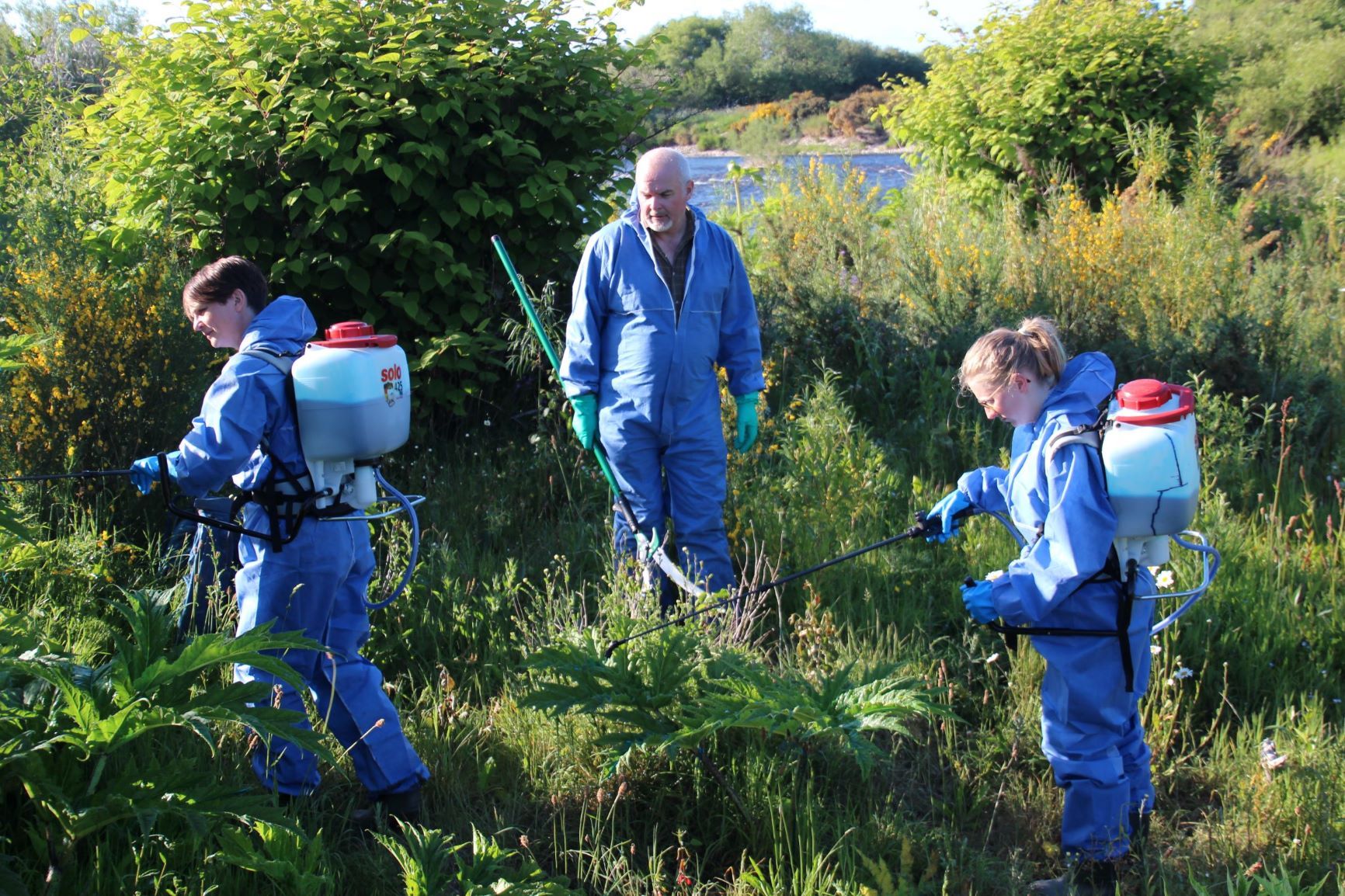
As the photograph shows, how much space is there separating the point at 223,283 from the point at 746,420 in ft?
8.04

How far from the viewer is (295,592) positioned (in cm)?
350

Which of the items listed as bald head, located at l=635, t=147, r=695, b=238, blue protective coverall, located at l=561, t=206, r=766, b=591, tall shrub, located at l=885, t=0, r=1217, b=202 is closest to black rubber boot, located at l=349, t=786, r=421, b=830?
blue protective coverall, located at l=561, t=206, r=766, b=591

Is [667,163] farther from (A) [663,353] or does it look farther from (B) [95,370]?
(B) [95,370]

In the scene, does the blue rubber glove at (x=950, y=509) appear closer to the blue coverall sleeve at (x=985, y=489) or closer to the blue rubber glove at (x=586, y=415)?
the blue coverall sleeve at (x=985, y=489)

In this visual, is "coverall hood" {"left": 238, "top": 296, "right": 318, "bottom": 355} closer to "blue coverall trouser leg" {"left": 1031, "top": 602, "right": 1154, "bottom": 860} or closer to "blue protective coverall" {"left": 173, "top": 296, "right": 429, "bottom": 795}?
"blue protective coverall" {"left": 173, "top": 296, "right": 429, "bottom": 795}

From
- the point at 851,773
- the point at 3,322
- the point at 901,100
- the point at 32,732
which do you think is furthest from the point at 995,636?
the point at 901,100

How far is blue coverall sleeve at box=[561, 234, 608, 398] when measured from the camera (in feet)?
16.0

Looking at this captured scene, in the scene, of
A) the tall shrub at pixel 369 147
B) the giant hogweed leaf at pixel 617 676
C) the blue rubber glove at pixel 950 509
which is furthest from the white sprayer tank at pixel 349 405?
the tall shrub at pixel 369 147

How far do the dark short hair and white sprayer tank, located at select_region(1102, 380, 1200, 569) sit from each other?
2741mm

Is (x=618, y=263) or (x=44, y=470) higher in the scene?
(x=618, y=263)

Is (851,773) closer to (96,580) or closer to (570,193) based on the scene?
(96,580)

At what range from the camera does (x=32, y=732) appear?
2.62 m

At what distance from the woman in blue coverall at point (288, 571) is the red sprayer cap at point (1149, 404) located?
2.39m

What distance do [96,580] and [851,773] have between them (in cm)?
313
